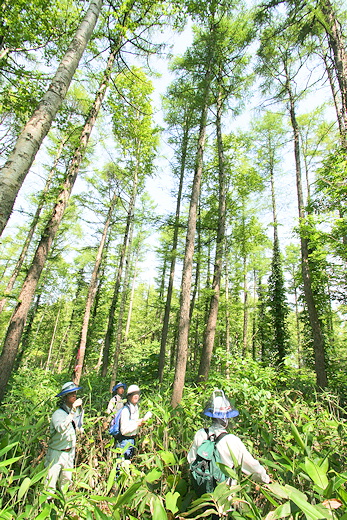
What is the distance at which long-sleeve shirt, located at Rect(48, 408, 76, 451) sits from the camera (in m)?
3.11

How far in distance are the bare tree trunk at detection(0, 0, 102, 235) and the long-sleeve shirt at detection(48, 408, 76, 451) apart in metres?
2.62

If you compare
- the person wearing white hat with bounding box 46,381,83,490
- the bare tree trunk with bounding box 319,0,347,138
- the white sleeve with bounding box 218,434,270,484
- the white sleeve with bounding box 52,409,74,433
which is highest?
the bare tree trunk with bounding box 319,0,347,138

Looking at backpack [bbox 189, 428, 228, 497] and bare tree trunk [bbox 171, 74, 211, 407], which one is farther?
bare tree trunk [bbox 171, 74, 211, 407]

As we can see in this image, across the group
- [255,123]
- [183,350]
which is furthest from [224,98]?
[183,350]

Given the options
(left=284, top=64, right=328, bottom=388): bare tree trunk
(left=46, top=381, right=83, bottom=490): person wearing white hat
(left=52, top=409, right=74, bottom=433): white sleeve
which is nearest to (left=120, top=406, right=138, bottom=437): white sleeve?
(left=46, top=381, right=83, bottom=490): person wearing white hat

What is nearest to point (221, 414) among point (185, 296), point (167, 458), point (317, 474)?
point (167, 458)

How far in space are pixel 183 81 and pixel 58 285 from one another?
1814 cm

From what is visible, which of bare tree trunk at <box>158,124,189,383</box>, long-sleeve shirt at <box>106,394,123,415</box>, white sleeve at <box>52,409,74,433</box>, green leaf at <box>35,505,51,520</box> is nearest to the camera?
green leaf at <box>35,505,51,520</box>

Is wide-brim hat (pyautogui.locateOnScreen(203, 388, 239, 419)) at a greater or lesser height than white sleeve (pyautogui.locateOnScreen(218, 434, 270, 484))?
greater

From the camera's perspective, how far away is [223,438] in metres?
2.40

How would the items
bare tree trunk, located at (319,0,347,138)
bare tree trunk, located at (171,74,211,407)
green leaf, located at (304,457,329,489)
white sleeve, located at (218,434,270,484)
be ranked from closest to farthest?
1. green leaf, located at (304,457,329,489)
2. white sleeve, located at (218,434,270,484)
3. bare tree trunk, located at (319,0,347,138)
4. bare tree trunk, located at (171,74,211,407)

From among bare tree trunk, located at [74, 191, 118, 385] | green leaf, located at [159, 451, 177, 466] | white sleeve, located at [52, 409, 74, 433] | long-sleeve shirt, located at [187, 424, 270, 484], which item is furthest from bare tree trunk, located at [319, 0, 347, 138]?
bare tree trunk, located at [74, 191, 118, 385]

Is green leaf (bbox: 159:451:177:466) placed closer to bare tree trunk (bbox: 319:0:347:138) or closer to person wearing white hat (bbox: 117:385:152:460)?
person wearing white hat (bbox: 117:385:152:460)

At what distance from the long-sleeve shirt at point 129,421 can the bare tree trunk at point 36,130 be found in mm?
3230
